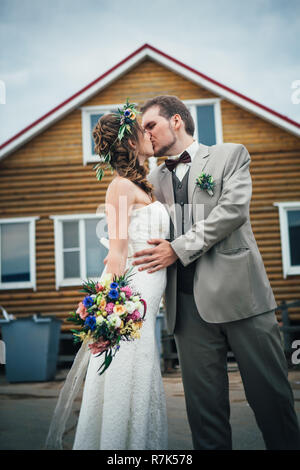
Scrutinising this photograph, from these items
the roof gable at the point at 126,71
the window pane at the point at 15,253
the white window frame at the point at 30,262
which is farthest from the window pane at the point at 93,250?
the roof gable at the point at 126,71

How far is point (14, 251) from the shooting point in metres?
10.8

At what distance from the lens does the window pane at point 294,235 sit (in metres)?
10.4

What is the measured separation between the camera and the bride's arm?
2666 mm

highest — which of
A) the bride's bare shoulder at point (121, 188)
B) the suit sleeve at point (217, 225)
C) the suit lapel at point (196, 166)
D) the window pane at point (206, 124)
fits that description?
the window pane at point (206, 124)

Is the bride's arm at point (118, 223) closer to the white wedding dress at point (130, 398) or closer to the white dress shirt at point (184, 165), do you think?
the white wedding dress at point (130, 398)

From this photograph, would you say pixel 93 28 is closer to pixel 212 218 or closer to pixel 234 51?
pixel 234 51

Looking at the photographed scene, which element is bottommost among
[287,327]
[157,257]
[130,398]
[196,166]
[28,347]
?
[28,347]


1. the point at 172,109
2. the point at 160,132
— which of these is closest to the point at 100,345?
the point at 160,132

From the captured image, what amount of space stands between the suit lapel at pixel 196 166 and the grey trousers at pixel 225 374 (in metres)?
0.71

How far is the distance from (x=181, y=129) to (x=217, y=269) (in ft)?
3.78

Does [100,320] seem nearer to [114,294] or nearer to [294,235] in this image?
→ [114,294]

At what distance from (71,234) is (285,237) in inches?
210

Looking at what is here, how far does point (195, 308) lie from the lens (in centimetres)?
280
